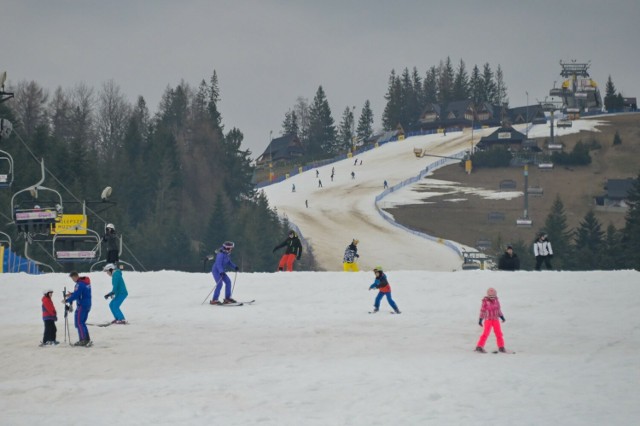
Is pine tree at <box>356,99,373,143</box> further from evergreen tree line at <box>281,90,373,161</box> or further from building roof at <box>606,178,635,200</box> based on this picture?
building roof at <box>606,178,635,200</box>

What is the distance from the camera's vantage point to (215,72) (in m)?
154

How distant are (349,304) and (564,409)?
37.3 ft

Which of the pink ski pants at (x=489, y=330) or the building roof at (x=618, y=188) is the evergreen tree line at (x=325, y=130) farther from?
the pink ski pants at (x=489, y=330)

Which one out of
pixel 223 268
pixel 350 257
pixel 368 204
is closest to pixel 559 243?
pixel 368 204

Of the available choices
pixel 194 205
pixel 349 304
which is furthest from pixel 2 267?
pixel 194 205

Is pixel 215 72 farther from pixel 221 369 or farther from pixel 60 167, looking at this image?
pixel 221 369

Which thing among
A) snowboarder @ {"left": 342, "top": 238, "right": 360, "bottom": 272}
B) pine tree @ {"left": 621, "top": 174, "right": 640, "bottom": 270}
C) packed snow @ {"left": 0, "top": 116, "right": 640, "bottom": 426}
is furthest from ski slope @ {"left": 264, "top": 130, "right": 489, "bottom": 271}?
packed snow @ {"left": 0, "top": 116, "right": 640, "bottom": 426}

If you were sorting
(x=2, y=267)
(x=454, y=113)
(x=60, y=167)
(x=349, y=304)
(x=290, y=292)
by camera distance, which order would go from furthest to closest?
(x=454, y=113) → (x=60, y=167) → (x=2, y=267) → (x=290, y=292) → (x=349, y=304)

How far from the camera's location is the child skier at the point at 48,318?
1778cm

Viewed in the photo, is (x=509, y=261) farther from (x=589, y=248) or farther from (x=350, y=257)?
(x=589, y=248)

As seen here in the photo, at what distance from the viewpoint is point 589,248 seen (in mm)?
72938

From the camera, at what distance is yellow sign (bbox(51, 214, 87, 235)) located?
128 feet

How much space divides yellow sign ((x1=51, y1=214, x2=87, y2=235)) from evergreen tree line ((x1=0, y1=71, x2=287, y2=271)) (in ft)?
48.4

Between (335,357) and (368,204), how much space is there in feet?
282
